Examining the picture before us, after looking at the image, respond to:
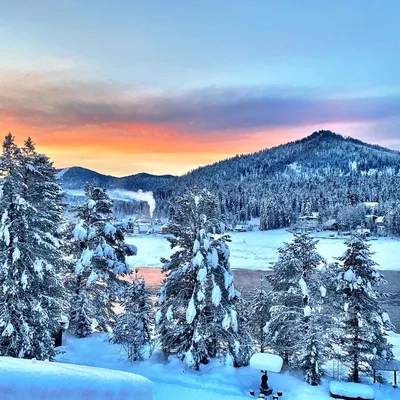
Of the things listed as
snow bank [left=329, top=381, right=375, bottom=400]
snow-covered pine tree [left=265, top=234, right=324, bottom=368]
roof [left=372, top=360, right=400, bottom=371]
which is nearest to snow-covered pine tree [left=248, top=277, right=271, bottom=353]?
snow-covered pine tree [left=265, top=234, right=324, bottom=368]

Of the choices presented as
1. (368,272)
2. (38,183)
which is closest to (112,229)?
(38,183)

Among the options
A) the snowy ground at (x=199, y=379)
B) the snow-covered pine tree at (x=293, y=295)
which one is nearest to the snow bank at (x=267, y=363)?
the snowy ground at (x=199, y=379)

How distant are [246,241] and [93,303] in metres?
90.2

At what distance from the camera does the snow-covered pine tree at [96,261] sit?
71.1 feet

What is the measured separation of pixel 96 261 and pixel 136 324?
5224 millimetres

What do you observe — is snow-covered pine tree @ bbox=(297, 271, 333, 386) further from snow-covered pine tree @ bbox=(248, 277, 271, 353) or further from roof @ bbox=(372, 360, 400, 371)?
snow-covered pine tree @ bbox=(248, 277, 271, 353)

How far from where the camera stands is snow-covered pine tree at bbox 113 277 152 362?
18.2 m

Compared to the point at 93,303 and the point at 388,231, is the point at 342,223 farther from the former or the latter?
the point at 93,303

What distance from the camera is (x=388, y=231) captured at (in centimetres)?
11638

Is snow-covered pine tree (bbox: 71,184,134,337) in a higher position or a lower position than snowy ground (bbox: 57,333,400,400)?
higher

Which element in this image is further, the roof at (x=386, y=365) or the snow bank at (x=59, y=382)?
the roof at (x=386, y=365)

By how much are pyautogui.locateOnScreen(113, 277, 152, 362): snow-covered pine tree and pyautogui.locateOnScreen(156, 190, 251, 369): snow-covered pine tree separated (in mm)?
1002

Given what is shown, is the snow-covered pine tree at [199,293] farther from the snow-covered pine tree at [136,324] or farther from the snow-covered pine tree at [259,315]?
the snow-covered pine tree at [259,315]

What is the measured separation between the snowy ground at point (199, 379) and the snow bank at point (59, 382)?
1266cm
